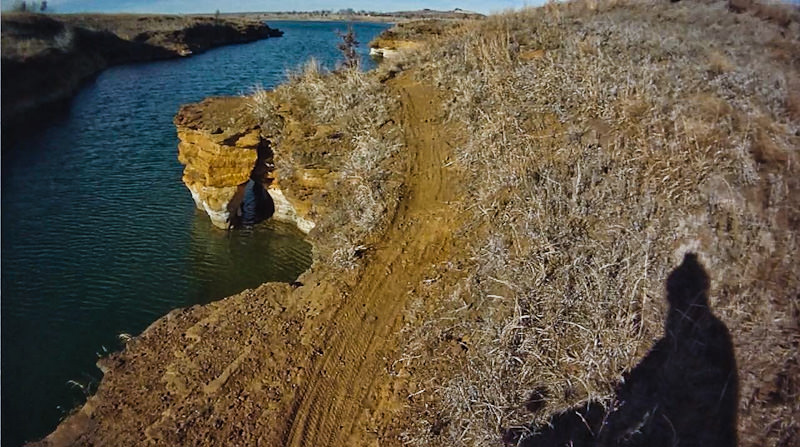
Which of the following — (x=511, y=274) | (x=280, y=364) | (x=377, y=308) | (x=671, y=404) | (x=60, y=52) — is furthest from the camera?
(x=60, y=52)

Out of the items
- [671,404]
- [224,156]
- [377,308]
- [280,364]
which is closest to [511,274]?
[377,308]

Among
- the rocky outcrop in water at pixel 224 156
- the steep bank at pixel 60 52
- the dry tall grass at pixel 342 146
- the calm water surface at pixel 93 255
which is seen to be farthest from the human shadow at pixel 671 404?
the steep bank at pixel 60 52

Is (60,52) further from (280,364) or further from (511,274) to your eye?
(511,274)

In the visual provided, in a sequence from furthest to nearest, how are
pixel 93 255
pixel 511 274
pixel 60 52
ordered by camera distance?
pixel 60 52
pixel 93 255
pixel 511 274

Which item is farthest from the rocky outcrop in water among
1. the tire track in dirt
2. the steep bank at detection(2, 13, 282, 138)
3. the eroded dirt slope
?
the steep bank at detection(2, 13, 282, 138)

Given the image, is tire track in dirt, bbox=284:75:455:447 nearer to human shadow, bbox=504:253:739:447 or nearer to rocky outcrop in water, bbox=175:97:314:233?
human shadow, bbox=504:253:739:447

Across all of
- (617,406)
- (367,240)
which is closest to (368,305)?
(367,240)
